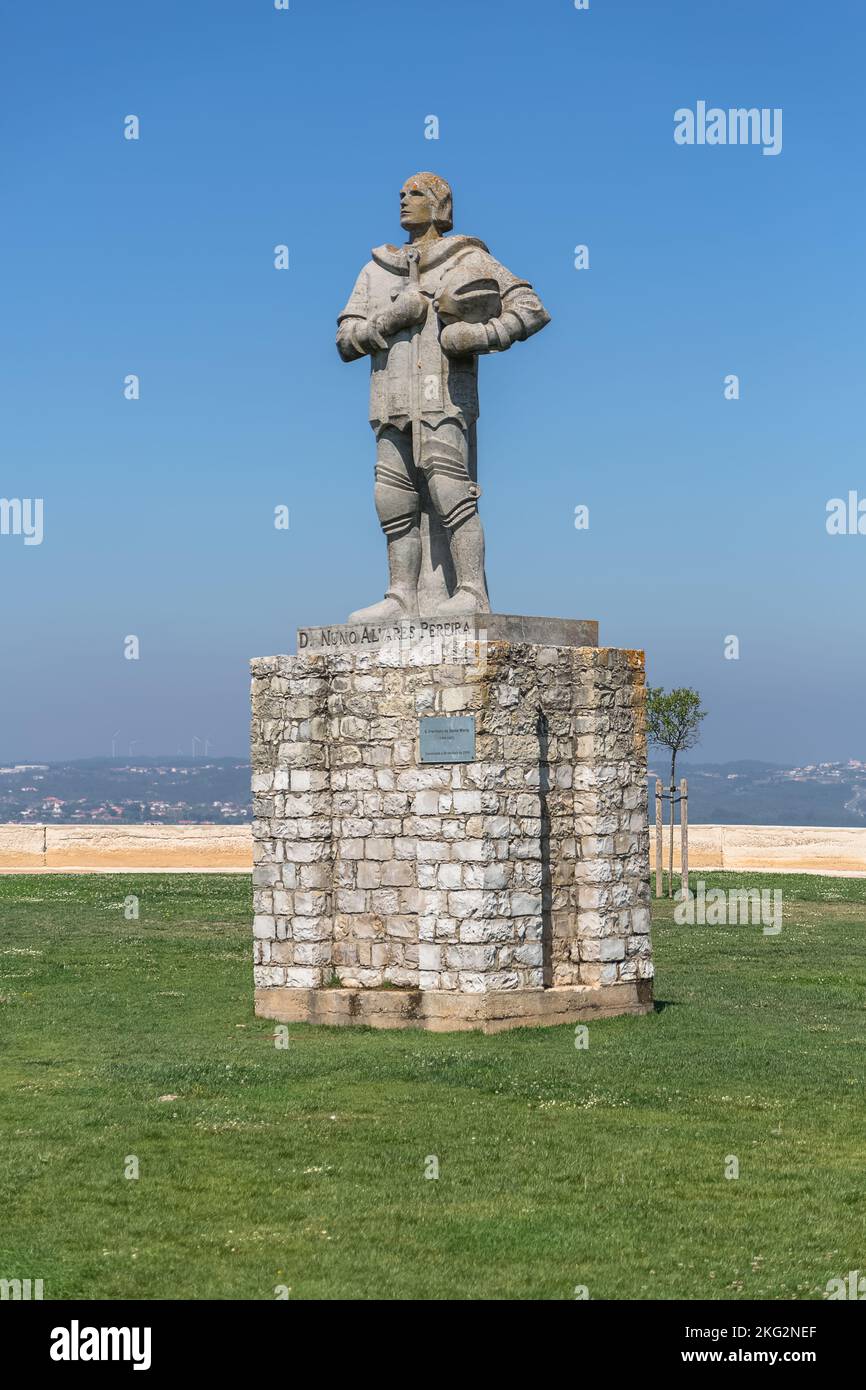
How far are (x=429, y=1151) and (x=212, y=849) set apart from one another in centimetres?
2576

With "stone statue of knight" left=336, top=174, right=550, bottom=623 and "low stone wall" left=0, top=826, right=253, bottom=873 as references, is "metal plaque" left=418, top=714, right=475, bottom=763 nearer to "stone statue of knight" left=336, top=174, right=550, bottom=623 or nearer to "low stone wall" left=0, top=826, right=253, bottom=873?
"stone statue of knight" left=336, top=174, right=550, bottom=623

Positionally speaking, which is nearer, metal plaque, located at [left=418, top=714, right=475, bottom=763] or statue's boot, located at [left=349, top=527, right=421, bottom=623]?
metal plaque, located at [left=418, top=714, right=475, bottom=763]

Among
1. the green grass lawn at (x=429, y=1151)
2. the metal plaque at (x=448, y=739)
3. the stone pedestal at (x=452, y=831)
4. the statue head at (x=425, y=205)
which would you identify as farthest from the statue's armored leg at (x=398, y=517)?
the green grass lawn at (x=429, y=1151)

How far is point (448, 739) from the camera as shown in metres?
13.4

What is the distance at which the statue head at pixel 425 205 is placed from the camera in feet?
48.1

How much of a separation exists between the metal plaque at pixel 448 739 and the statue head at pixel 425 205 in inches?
179

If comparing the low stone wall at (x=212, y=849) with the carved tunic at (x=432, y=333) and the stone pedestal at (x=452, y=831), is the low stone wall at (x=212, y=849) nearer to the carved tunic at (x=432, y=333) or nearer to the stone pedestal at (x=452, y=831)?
the stone pedestal at (x=452, y=831)

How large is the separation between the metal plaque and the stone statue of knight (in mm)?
1064

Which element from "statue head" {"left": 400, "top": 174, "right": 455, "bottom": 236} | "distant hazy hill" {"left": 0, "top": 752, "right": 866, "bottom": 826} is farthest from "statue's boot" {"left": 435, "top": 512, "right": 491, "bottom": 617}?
"distant hazy hill" {"left": 0, "top": 752, "right": 866, "bottom": 826}

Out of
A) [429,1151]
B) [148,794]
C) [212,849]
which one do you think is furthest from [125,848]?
[148,794]

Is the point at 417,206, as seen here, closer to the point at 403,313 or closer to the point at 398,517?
the point at 403,313

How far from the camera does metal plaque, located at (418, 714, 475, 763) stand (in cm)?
1324

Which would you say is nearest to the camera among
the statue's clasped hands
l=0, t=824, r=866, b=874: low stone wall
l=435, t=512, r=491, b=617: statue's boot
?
l=435, t=512, r=491, b=617: statue's boot
